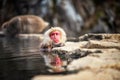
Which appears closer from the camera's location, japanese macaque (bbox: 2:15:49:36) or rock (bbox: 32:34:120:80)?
rock (bbox: 32:34:120:80)

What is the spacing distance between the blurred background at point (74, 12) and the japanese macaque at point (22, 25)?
4.75 m

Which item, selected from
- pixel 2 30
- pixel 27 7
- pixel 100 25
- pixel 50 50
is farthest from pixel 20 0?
pixel 50 50

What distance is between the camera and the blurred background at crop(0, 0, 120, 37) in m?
16.6

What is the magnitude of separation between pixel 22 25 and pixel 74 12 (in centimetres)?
760

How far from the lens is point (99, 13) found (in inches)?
741

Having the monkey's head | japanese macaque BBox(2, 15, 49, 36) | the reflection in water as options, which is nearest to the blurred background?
japanese macaque BBox(2, 15, 49, 36)

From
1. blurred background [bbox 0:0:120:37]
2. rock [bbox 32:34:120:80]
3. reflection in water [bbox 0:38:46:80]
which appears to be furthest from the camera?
blurred background [bbox 0:0:120:37]

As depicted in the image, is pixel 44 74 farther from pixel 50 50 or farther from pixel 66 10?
pixel 66 10

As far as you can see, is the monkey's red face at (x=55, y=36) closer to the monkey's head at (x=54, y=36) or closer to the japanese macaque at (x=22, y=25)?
the monkey's head at (x=54, y=36)

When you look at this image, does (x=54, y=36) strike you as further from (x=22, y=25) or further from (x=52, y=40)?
(x=22, y=25)

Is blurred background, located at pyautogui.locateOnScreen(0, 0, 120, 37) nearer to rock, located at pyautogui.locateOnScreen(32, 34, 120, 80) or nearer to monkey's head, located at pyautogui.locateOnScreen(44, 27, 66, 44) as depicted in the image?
monkey's head, located at pyautogui.locateOnScreen(44, 27, 66, 44)

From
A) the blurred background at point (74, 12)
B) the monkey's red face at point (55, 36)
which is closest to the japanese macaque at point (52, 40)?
the monkey's red face at point (55, 36)

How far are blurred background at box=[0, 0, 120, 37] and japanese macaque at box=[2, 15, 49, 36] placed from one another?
475 centimetres

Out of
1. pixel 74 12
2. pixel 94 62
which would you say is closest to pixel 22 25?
pixel 94 62
